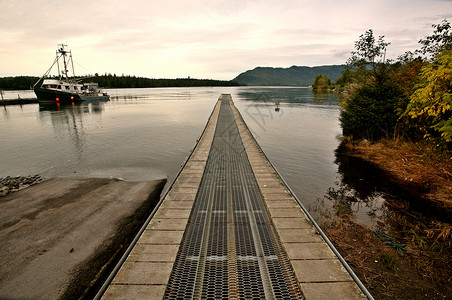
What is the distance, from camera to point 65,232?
619 cm

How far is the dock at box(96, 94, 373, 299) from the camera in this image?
145 inches

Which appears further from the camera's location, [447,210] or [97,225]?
[447,210]

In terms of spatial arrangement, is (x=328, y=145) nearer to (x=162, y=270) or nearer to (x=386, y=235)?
(x=386, y=235)

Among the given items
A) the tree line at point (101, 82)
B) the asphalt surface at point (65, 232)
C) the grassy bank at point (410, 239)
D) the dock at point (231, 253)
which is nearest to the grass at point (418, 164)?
the grassy bank at point (410, 239)

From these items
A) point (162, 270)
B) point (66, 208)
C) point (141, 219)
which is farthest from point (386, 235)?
point (66, 208)

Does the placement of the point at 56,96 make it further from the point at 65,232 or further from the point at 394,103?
the point at 394,103

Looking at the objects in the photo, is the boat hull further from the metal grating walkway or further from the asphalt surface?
the metal grating walkway

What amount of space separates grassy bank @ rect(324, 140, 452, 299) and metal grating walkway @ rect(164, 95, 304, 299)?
6.31 ft

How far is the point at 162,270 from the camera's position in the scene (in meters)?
4.02

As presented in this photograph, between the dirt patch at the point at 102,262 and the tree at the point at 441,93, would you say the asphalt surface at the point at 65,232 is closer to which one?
the dirt patch at the point at 102,262

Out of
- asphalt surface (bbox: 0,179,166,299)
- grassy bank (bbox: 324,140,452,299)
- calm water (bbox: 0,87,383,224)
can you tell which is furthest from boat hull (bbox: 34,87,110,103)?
grassy bank (bbox: 324,140,452,299)

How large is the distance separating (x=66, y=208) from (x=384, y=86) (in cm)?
1735

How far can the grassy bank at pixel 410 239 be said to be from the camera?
4.51 m

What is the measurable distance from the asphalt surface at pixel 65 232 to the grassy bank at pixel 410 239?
5.96 m
